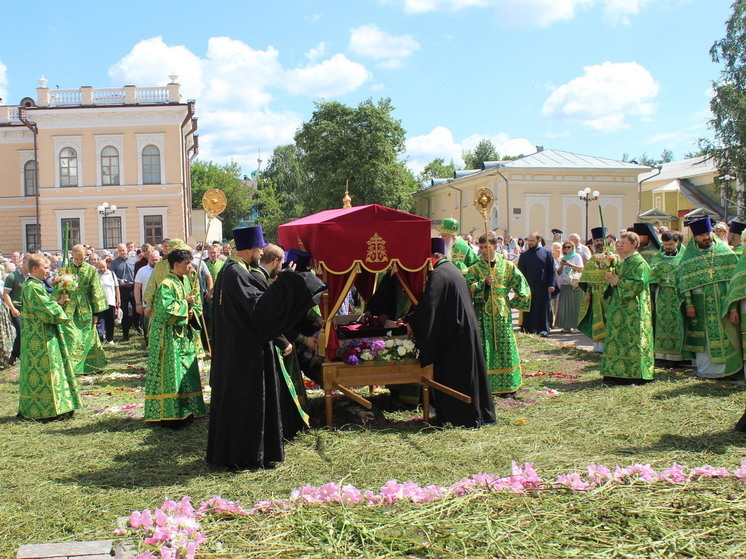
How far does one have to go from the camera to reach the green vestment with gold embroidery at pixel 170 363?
682 cm

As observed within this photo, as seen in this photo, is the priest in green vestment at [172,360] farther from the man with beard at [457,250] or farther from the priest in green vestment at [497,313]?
the priest in green vestment at [497,313]

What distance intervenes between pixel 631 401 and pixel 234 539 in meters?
4.77

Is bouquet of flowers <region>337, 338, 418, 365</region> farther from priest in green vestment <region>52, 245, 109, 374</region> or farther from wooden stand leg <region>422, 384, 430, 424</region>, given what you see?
priest in green vestment <region>52, 245, 109, 374</region>

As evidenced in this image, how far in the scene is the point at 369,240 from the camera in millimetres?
6477

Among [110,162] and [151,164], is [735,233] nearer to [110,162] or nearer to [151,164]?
[151,164]

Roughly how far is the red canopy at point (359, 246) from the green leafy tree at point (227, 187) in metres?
49.1

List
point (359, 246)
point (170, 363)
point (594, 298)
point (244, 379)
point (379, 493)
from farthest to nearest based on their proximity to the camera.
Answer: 1. point (594, 298)
2. point (170, 363)
3. point (359, 246)
4. point (244, 379)
5. point (379, 493)

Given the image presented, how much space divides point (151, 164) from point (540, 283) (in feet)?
89.4

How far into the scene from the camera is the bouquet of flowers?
21.8 feet

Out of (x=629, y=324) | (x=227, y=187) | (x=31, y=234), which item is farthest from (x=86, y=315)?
(x=227, y=187)

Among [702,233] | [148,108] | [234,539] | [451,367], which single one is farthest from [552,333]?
[148,108]

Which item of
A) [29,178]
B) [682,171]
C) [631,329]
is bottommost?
[631,329]

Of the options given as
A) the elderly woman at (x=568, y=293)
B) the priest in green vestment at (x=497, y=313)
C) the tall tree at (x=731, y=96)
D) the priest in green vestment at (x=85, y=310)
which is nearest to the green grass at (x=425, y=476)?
the priest in green vestment at (x=497, y=313)

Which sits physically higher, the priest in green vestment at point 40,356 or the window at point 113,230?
the window at point 113,230
